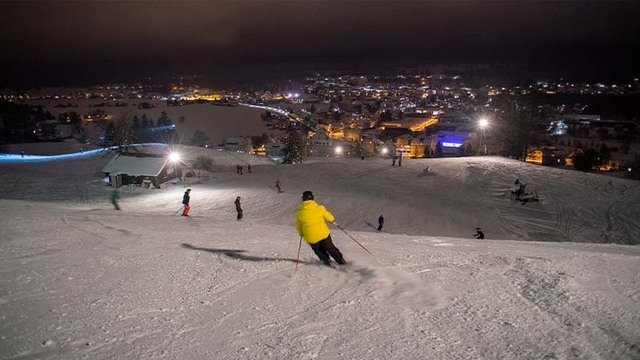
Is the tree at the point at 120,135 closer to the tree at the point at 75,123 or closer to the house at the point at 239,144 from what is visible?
the house at the point at 239,144

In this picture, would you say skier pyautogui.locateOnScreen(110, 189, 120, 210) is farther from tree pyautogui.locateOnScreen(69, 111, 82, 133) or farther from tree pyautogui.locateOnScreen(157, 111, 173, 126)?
tree pyautogui.locateOnScreen(157, 111, 173, 126)

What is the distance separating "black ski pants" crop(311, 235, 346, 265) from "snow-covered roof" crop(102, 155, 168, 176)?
31.5 metres

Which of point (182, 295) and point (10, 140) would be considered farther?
point (10, 140)

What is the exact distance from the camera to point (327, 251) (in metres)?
7.45

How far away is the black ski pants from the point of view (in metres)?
7.34

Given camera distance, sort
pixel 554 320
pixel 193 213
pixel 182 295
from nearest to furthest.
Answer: pixel 554 320 → pixel 182 295 → pixel 193 213

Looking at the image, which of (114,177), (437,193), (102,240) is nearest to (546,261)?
(102,240)

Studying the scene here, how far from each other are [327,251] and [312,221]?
2.19 ft

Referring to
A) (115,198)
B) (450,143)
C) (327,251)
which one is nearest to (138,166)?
(115,198)

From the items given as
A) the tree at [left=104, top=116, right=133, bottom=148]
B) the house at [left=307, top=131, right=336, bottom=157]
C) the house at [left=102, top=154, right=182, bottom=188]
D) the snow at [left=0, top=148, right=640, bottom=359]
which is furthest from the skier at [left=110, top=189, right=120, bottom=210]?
the house at [left=307, top=131, right=336, bottom=157]

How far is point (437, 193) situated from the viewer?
31250 millimetres

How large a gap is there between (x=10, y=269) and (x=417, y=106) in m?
152

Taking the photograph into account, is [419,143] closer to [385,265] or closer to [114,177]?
[114,177]

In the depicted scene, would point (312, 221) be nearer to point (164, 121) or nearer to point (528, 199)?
point (528, 199)
